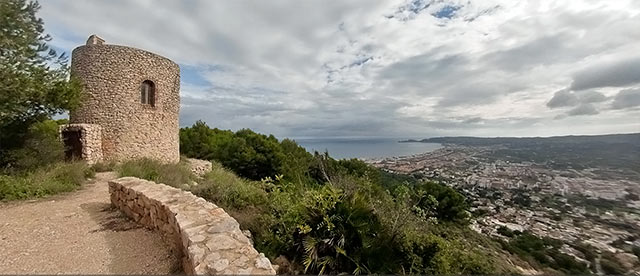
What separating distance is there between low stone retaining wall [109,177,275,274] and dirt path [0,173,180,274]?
0.22 meters

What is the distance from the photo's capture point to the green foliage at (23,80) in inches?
255

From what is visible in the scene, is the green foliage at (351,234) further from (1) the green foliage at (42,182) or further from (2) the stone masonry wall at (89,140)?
(2) the stone masonry wall at (89,140)

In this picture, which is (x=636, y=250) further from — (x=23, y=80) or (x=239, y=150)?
(x=239, y=150)

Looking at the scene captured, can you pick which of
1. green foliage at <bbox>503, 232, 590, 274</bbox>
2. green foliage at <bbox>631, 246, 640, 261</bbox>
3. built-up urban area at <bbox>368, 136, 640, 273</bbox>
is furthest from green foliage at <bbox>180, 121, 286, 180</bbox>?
green foliage at <bbox>631, 246, 640, 261</bbox>

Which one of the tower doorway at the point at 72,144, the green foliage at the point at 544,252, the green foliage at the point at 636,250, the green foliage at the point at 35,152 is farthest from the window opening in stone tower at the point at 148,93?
the green foliage at the point at 636,250

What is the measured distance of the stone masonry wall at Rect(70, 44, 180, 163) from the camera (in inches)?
410

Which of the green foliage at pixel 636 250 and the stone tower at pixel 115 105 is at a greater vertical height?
the stone tower at pixel 115 105

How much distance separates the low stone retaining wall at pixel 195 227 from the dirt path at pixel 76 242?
0.22 meters

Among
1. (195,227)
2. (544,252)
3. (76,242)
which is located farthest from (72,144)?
(544,252)

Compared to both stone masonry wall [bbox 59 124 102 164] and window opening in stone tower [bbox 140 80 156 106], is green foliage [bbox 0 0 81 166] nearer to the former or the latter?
stone masonry wall [bbox 59 124 102 164]

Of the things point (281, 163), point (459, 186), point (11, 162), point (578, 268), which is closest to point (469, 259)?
point (578, 268)

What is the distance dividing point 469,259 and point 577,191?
207cm

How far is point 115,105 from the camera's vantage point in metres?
10.6

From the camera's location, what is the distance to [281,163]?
15.7 m
